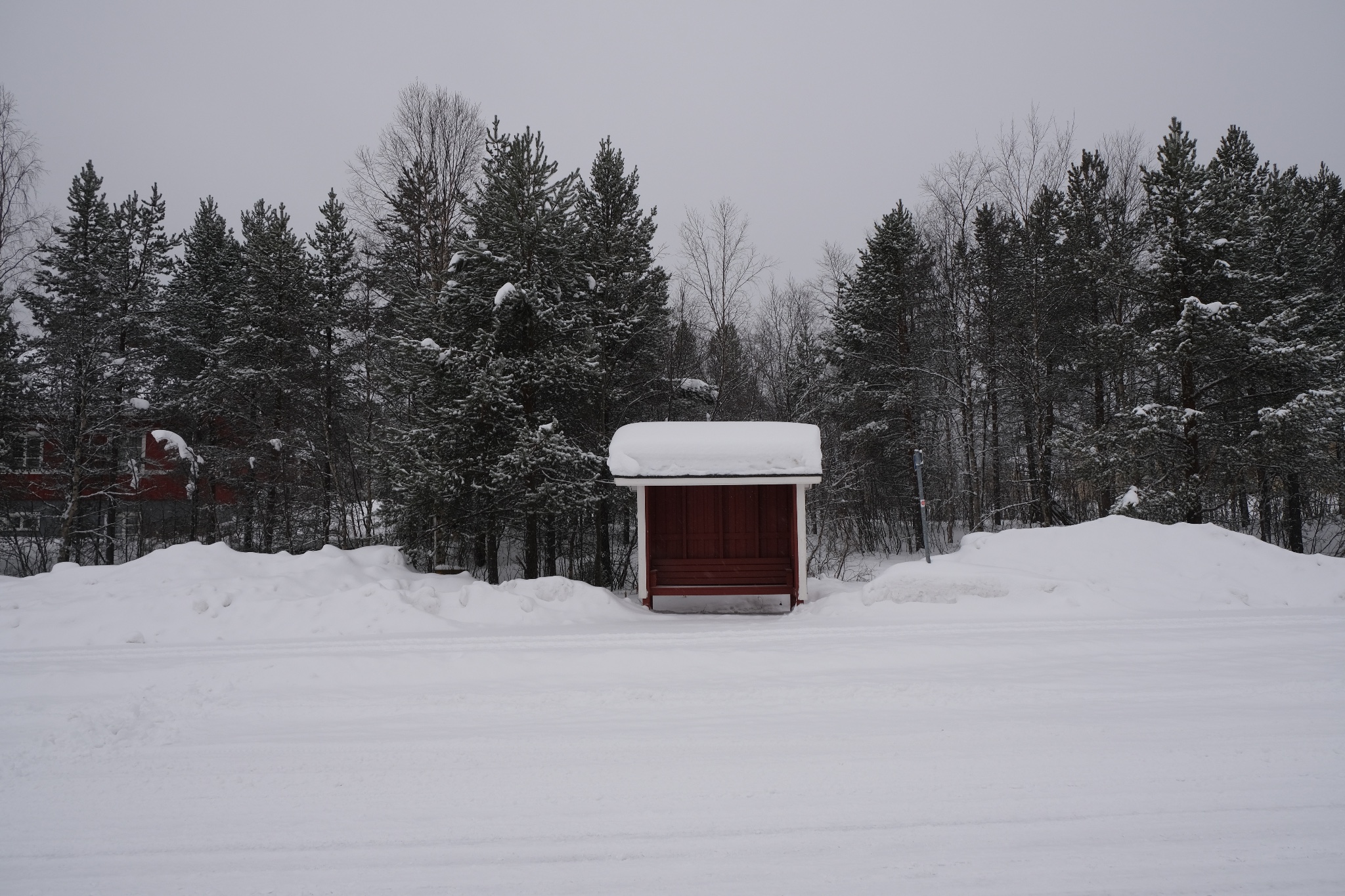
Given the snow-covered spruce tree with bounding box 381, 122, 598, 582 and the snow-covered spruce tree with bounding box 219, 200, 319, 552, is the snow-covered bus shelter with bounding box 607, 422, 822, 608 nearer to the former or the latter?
the snow-covered spruce tree with bounding box 381, 122, 598, 582

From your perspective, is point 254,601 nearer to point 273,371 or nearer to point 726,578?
point 726,578

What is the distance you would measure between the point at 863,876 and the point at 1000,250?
21.5 meters

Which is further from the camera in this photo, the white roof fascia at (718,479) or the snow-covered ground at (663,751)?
the white roof fascia at (718,479)

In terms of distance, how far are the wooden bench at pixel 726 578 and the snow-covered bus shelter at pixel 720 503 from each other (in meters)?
0.01

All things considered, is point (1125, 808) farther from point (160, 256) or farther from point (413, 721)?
point (160, 256)

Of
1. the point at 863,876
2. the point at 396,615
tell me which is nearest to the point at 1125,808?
the point at 863,876

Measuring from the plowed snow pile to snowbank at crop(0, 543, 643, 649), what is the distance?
3cm

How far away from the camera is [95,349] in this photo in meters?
14.9

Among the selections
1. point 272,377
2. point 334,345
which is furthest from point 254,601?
point 334,345

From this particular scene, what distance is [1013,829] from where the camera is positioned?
3.53 meters

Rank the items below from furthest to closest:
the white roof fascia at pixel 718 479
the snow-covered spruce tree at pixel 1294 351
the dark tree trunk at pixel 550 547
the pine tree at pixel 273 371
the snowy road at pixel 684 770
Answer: the pine tree at pixel 273 371, the dark tree trunk at pixel 550 547, the snow-covered spruce tree at pixel 1294 351, the white roof fascia at pixel 718 479, the snowy road at pixel 684 770

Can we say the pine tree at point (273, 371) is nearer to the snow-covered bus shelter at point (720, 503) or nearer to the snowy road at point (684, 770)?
the snow-covered bus shelter at point (720, 503)

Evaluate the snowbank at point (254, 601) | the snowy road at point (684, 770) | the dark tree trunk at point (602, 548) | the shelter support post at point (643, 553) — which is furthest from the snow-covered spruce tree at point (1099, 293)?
the snowbank at point (254, 601)

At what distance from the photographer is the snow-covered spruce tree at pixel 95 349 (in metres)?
14.8
